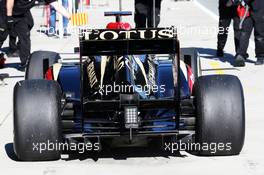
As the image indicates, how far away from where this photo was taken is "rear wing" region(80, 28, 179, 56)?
7.19m

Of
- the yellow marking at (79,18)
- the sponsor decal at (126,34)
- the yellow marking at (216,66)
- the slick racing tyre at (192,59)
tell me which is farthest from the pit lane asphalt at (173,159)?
the yellow marking at (79,18)

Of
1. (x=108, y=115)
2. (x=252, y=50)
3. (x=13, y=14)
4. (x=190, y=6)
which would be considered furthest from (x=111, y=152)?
(x=190, y=6)

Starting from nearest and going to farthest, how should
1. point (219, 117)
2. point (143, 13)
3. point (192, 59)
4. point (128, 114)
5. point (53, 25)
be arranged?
point (128, 114)
point (219, 117)
point (192, 59)
point (143, 13)
point (53, 25)

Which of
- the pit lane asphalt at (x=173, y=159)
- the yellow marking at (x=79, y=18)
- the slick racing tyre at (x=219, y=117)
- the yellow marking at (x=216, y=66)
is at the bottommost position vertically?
the yellow marking at (x=216, y=66)

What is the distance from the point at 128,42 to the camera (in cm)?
724

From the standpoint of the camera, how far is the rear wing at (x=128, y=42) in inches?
283

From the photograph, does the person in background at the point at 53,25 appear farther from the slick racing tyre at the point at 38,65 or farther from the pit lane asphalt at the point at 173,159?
the slick racing tyre at the point at 38,65

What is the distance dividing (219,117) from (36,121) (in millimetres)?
1641

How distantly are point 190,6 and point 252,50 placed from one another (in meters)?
11.0

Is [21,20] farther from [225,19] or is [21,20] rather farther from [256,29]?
[256,29]

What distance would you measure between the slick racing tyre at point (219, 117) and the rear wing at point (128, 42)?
52 centimetres

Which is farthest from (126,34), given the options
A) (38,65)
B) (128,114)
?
(38,65)

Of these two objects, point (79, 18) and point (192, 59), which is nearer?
point (192, 59)

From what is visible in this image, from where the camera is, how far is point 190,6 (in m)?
26.2
